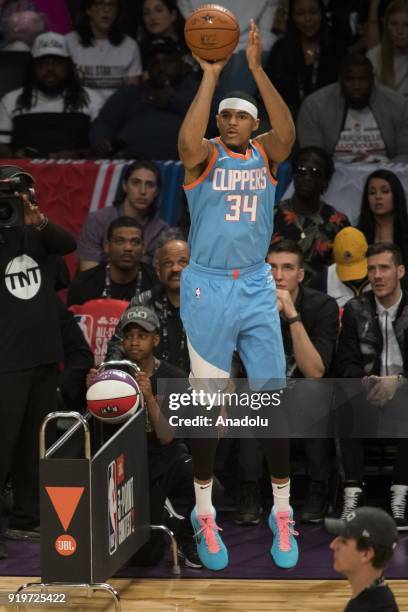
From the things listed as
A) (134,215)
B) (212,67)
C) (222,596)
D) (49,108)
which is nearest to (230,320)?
(212,67)

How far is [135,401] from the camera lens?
6371 millimetres

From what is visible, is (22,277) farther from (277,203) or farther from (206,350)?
(277,203)

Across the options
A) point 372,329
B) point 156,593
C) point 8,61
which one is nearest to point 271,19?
point 8,61

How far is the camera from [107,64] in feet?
32.8

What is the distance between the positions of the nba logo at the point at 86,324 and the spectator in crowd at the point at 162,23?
2889 millimetres

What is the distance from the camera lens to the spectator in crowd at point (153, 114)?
950 centimetres

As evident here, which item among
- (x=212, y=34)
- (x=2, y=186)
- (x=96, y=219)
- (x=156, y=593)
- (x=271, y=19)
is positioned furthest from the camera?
(x=271, y=19)

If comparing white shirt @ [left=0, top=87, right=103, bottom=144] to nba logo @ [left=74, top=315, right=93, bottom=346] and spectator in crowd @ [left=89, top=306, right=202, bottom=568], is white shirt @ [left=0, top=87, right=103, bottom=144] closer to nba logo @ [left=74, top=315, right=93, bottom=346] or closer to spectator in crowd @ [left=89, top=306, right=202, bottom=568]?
nba logo @ [left=74, top=315, right=93, bottom=346]

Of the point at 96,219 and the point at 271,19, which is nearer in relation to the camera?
the point at 96,219

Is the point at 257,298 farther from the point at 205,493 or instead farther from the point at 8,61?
the point at 8,61

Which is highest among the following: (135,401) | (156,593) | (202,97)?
(202,97)

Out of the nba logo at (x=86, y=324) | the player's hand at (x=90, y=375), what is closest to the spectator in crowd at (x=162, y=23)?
the nba logo at (x=86, y=324)

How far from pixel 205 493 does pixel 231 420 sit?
1.21 feet

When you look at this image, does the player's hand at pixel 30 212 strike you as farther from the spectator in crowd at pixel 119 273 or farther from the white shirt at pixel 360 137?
the white shirt at pixel 360 137
